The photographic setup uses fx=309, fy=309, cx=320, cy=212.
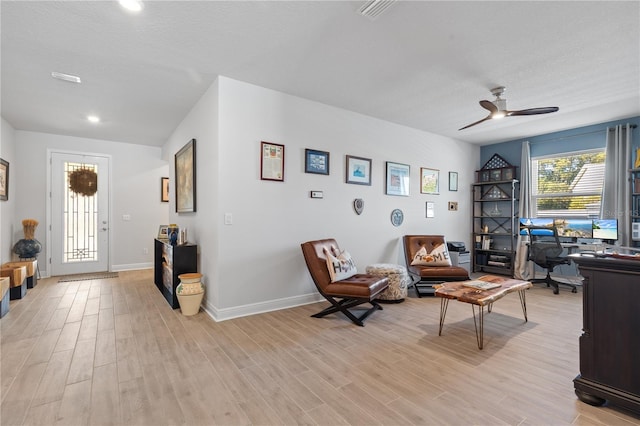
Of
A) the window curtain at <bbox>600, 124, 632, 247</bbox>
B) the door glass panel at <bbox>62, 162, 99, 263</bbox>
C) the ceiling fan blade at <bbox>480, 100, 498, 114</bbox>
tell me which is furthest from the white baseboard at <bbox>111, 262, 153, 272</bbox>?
the window curtain at <bbox>600, 124, 632, 247</bbox>

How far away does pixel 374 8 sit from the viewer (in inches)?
85.0

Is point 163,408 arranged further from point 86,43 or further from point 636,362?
point 86,43

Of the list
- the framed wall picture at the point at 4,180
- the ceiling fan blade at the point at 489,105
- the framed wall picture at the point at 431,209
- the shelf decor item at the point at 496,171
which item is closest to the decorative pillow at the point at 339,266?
the ceiling fan blade at the point at 489,105

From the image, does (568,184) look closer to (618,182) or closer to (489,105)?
(618,182)

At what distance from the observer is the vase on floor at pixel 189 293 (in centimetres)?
343

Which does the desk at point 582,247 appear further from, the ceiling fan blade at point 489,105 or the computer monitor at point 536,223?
the ceiling fan blade at point 489,105

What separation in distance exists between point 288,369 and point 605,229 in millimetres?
5134

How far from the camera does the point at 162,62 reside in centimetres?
300

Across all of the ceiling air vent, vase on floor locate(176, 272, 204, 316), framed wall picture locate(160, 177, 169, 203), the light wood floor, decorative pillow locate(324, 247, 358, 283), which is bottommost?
the light wood floor

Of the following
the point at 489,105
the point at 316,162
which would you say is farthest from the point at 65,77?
the point at 489,105

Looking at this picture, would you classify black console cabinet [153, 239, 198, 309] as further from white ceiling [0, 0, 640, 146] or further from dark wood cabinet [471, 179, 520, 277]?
dark wood cabinet [471, 179, 520, 277]

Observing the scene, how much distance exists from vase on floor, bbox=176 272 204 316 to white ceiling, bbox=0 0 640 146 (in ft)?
7.30

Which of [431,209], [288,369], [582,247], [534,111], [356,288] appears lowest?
[288,369]

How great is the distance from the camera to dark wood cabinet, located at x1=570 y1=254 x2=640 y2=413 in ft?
5.82
